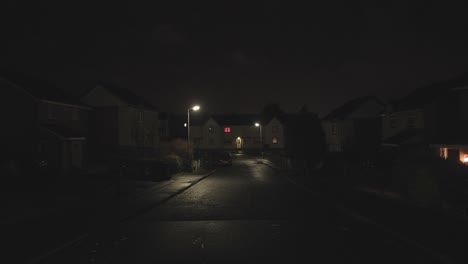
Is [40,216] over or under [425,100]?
under

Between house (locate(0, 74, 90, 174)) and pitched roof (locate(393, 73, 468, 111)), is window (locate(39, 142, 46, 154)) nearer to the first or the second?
house (locate(0, 74, 90, 174))

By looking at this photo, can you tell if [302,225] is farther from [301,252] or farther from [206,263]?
[206,263]

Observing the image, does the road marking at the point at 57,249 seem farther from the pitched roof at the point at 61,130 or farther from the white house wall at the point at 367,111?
the white house wall at the point at 367,111

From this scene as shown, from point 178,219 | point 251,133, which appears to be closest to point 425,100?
point 178,219

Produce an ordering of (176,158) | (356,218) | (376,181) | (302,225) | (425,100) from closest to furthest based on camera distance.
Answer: (302,225), (356,218), (376,181), (176,158), (425,100)

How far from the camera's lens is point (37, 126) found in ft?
102

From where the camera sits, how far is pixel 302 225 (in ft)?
35.0

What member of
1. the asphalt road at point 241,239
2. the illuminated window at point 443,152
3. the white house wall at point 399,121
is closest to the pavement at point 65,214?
the asphalt road at point 241,239

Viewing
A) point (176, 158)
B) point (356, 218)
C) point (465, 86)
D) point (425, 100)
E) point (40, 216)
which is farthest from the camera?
point (425, 100)

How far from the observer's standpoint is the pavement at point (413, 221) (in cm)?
803

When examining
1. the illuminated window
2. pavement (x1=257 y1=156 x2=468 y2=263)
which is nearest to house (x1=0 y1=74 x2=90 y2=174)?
pavement (x1=257 y1=156 x2=468 y2=263)

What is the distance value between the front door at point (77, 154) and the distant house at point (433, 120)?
94.8ft

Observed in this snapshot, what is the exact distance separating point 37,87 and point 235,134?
60.1 metres

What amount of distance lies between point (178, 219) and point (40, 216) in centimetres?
503
